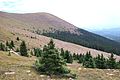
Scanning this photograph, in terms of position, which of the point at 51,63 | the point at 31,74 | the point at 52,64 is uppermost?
the point at 51,63

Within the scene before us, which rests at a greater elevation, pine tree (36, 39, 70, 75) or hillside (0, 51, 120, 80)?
pine tree (36, 39, 70, 75)

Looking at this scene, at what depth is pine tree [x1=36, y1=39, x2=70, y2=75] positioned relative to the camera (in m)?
42.7

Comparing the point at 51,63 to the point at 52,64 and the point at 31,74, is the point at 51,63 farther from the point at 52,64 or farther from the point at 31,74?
the point at 31,74

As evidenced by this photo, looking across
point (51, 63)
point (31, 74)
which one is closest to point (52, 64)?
point (51, 63)

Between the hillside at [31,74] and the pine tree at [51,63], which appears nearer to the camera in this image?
the hillside at [31,74]

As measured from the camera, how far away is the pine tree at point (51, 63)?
4266 cm

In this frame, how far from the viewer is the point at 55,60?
42.4 metres

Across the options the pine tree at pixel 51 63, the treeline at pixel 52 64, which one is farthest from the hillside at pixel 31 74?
the pine tree at pixel 51 63

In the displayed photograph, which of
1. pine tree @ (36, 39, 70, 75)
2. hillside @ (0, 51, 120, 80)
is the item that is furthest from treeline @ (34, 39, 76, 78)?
hillside @ (0, 51, 120, 80)

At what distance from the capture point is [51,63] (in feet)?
140

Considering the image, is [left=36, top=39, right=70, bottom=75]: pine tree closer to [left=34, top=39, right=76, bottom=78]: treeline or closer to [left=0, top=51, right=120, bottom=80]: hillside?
[left=34, top=39, right=76, bottom=78]: treeline

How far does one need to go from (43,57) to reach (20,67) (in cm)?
437

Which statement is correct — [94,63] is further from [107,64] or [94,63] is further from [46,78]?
[46,78]

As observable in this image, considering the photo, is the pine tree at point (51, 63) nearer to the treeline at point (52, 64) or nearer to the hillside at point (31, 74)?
the treeline at point (52, 64)
